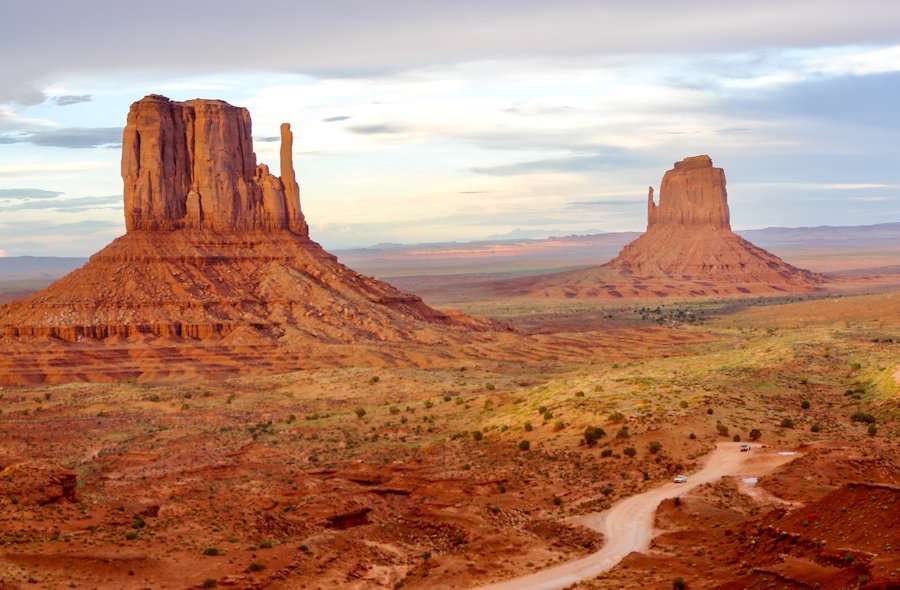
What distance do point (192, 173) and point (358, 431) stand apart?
194ft

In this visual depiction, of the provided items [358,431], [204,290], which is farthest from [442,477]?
[204,290]

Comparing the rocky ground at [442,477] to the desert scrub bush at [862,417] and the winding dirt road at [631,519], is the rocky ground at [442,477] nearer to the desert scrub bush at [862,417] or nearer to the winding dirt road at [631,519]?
the desert scrub bush at [862,417]

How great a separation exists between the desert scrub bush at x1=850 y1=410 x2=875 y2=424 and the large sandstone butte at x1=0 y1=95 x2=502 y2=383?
48773 millimetres

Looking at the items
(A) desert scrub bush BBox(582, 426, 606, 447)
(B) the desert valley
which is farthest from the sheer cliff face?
(A) desert scrub bush BBox(582, 426, 606, 447)

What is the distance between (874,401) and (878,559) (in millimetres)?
33355

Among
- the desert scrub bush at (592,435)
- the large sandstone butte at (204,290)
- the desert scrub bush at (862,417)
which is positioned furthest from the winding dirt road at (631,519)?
the large sandstone butte at (204,290)

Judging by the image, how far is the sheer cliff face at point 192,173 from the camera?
113 metres

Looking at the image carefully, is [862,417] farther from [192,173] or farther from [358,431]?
[192,173]

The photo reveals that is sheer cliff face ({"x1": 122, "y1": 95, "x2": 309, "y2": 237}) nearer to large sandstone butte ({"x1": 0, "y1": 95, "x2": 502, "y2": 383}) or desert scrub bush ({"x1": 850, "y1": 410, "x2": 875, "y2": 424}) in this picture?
large sandstone butte ({"x1": 0, "y1": 95, "x2": 502, "y2": 383})

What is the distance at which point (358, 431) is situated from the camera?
6284 centimetres

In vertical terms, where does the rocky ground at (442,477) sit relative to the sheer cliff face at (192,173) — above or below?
below

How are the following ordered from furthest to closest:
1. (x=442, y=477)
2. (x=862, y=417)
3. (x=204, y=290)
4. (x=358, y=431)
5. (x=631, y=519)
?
1. (x=204, y=290)
2. (x=358, y=431)
3. (x=862, y=417)
4. (x=442, y=477)
5. (x=631, y=519)

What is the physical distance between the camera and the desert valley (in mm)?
33438

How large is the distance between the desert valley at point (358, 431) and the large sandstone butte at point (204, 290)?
0.78 feet
